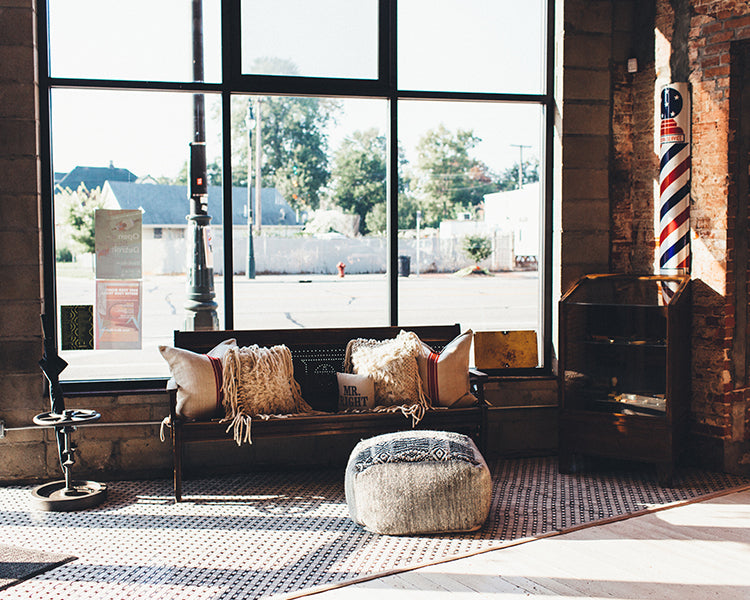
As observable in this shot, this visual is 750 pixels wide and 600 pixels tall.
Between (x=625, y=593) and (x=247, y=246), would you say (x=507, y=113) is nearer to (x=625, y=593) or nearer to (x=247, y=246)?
(x=247, y=246)

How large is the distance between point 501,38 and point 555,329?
226 centimetres

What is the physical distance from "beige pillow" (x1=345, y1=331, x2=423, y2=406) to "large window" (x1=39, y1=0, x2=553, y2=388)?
0.48 meters

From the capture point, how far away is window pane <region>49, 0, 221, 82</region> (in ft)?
16.2

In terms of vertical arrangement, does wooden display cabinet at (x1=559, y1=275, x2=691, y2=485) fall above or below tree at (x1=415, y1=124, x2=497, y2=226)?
below

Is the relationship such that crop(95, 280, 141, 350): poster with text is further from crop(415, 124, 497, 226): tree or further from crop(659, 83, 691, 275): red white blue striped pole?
crop(659, 83, 691, 275): red white blue striped pole

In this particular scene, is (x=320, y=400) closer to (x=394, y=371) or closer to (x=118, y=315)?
(x=394, y=371)

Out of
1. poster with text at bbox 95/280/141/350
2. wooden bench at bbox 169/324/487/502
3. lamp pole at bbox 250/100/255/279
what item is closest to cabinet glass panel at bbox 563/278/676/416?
wooden bench at bbox 169/324/487/502

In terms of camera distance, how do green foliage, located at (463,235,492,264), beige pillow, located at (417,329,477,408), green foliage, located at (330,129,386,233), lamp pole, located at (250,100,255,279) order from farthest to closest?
green foliage, located at (463,235,492,264) → green foliage, located at (330,129,386,233) → lamp pole, located at (250,100,255,279) → beige pillow, located at (417,329,477,408)

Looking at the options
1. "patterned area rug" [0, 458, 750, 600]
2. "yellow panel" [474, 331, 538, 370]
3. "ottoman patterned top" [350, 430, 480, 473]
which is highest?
"yellow panel" [474, 331, 538, 370]

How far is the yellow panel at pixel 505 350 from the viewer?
219 inches

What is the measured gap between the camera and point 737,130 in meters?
4.95

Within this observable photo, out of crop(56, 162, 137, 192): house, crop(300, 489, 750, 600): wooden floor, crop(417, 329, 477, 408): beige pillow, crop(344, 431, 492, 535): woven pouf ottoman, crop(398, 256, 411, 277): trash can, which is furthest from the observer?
crop(398, 256, 411, 277): trash can

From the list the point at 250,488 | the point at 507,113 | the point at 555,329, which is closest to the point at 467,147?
Answer: the point at 507,113

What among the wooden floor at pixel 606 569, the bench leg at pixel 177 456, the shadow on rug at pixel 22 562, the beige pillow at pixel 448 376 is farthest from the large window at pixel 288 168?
the wooden floor at pixel 606 569
